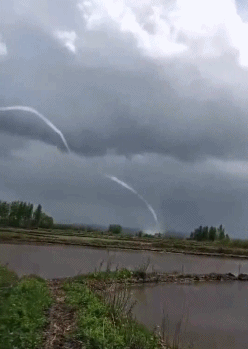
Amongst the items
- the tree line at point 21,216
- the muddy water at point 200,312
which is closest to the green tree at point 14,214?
the tree line at point 21,216

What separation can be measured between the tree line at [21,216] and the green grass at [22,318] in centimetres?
4954

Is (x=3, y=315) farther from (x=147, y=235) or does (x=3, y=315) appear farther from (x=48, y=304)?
(x=147, y=235)

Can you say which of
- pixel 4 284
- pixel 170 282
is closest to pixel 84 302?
pixel 4 284

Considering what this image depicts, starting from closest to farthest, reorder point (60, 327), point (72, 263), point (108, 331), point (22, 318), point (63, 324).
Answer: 1. point (22, 318)
2. point (108, 331)
3. point (60, 327)
4. point (63, 324)
5. point (72, 263)

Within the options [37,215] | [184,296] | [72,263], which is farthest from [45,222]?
[184,296]

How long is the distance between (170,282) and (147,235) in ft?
158

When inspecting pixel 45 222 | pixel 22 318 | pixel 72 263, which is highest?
pixel 45 222

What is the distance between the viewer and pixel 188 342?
1032 cm

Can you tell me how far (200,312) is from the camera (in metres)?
14.6

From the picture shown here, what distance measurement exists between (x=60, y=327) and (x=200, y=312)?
6.67 metres

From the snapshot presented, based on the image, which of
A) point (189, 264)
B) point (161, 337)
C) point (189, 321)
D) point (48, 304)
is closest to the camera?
point (161, 337)

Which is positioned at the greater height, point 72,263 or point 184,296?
point 72,263

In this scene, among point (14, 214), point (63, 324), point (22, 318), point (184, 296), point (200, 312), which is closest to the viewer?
point (22, 318)

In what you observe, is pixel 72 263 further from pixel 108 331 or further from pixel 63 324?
pixel 108 331
